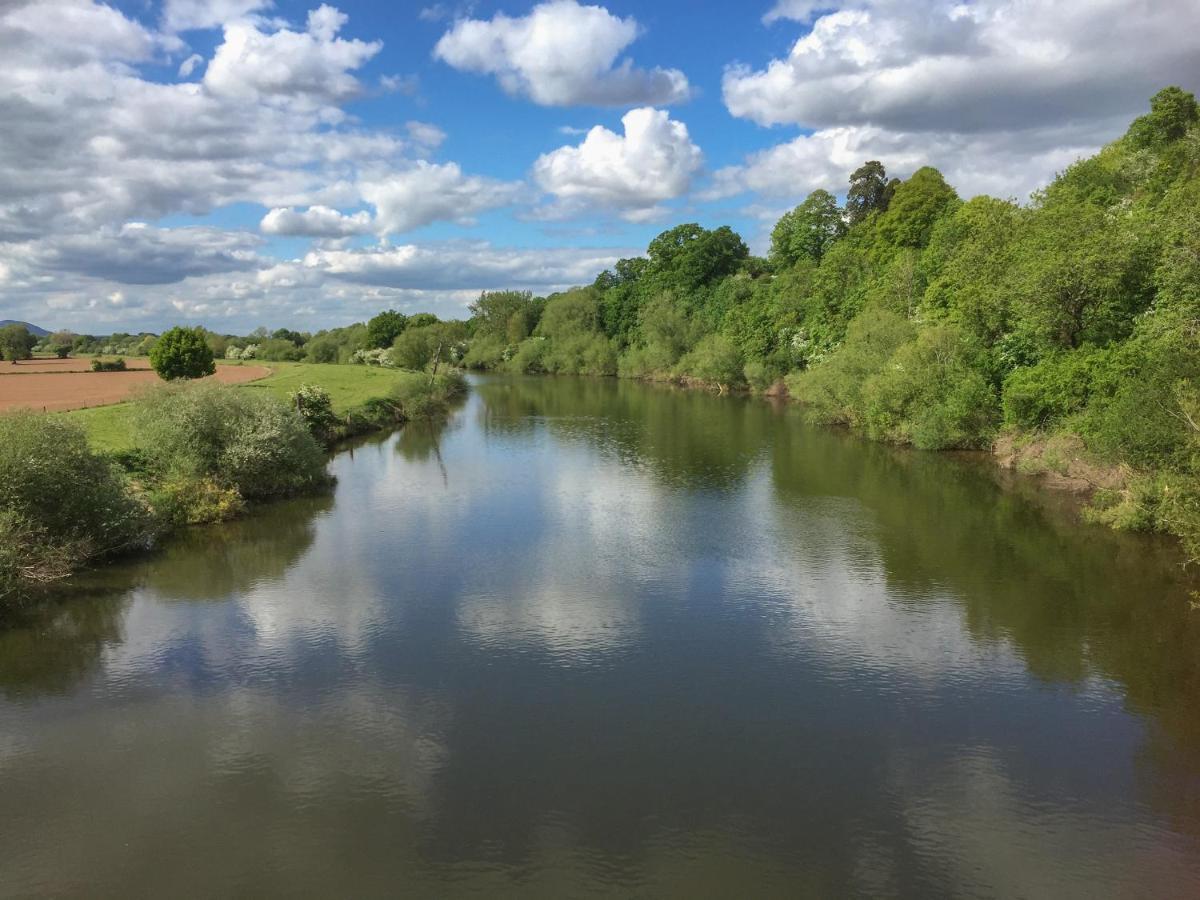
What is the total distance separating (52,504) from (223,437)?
8602 mm

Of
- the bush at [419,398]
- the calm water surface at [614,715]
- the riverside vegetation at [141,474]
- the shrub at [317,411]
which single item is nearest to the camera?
the calm water surface at [614,715]

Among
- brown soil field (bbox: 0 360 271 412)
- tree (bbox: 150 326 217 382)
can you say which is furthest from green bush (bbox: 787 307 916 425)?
tree (bbox: 150 326 217 382)

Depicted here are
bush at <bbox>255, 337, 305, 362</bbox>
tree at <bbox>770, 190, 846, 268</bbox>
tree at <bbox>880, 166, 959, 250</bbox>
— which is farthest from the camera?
bush at <bbox>255, 337, 305, 362</bbox>

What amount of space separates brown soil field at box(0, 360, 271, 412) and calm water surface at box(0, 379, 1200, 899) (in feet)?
61.6

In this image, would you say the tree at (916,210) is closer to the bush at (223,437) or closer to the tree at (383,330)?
the bush at (223,437)

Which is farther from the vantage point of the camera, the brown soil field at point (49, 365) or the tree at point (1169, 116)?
the brown soil field at point (49, 365)

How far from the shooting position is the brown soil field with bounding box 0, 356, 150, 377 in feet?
252

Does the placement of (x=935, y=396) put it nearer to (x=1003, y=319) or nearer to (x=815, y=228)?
(x=1003, y=319)

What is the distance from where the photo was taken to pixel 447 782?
44.0 ft

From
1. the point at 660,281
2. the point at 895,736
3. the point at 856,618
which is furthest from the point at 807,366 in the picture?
the point at 895,736

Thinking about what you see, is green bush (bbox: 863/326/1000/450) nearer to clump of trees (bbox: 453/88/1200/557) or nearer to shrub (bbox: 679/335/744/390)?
clump of trees (bbox: 453/88/1200/557)

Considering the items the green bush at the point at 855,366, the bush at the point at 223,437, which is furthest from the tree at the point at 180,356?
the green bush at the point at 855,366

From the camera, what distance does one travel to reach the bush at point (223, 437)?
30312mm

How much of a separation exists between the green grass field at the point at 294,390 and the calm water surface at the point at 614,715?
32.4 feet
